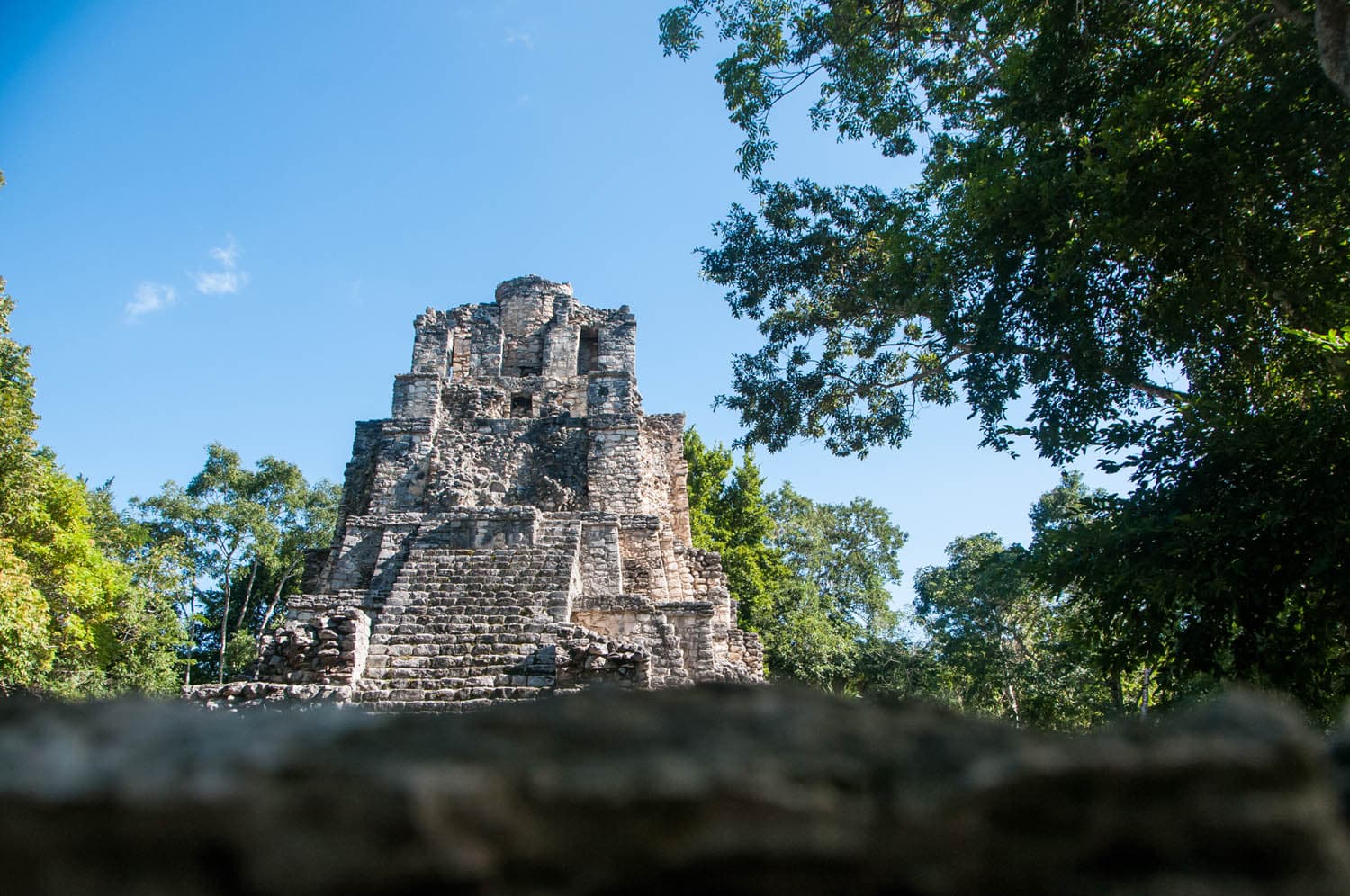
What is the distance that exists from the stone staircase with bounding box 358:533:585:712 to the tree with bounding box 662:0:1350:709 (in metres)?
5.96

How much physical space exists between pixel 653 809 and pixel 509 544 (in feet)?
36.7

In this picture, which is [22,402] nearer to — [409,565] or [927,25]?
[409,565]

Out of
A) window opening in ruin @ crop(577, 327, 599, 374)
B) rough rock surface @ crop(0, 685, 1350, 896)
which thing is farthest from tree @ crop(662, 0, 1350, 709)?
window opening in ruin @ crop(577, 327, 599, 374)

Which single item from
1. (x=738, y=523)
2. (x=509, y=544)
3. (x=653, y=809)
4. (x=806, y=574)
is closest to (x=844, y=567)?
(x=806, y=574)

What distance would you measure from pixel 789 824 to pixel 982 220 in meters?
9.00

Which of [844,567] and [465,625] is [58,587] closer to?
[465,625]

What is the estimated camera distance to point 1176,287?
8.77 m

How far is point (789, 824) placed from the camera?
945mm

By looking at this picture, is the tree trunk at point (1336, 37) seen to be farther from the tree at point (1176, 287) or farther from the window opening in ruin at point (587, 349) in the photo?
the window opening in ruin at point (587, 349)

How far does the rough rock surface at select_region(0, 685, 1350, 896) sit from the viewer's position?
2.86 ft

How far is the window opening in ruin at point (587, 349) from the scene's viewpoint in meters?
19.1

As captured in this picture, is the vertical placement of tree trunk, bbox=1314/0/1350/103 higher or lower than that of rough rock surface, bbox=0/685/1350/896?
higher

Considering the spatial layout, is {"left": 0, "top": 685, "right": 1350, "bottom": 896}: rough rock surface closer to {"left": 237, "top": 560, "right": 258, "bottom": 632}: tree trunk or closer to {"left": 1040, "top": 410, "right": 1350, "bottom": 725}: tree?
{"left": 1040, "top": 410, "right": 1350, "bottom": 725}: tree

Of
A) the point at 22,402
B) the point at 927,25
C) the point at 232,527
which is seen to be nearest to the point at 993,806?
the point at 927,25
